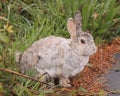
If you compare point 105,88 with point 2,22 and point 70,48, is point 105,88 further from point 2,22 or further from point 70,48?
point 2,22

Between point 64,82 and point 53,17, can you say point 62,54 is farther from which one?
point 53,17

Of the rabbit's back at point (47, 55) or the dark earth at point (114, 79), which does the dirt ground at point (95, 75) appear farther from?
the rabbit's back at point (47, 55)

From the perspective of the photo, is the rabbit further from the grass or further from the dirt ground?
the grass

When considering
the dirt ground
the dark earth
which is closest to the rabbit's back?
the dirt ground

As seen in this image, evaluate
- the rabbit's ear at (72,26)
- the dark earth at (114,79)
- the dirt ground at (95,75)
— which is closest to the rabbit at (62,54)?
the rabbit's ear at (72,26)

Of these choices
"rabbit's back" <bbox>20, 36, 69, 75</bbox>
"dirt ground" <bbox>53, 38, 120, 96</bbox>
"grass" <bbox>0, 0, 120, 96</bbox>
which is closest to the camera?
"rabbit's back" <bbox>20, 36, 69, 75</bbox>

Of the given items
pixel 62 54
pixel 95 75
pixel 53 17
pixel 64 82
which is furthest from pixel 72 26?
pixel 53 17

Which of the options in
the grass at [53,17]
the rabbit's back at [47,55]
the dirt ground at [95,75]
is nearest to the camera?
the rabbit's back at [47,55]
